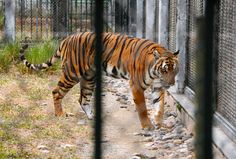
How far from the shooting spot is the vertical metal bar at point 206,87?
0.71 metres

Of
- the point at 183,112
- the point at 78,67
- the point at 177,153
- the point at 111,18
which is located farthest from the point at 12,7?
the point at 177,153

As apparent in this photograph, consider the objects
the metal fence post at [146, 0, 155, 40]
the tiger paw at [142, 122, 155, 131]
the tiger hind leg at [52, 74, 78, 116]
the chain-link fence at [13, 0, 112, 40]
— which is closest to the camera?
the tiger paw at [142, 122, 155, 131]

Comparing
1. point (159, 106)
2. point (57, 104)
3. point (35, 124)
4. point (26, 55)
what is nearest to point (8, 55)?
point (26, 55)

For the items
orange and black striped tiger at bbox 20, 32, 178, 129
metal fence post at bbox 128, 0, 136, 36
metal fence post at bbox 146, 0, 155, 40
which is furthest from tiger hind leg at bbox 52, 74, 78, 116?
metal fence post at bbox 128, 0, 136, 36

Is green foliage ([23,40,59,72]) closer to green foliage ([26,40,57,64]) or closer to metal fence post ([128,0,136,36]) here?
green foliage ([26,40,57,64])

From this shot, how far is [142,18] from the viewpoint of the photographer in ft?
27.1

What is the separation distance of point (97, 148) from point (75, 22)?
9176 millimetres

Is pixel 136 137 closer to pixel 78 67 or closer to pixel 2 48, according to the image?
pixel 78 67

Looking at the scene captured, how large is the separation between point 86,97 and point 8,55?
2.25 m

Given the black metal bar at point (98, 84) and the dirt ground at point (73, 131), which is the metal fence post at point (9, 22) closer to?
the dirt ground at point (73, 131)

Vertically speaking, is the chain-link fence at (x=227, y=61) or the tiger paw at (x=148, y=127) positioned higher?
the chain-link fence at (x=227, y=61)

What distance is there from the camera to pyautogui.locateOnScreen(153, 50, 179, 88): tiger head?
513 centimetres

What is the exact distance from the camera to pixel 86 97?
582 centimetres

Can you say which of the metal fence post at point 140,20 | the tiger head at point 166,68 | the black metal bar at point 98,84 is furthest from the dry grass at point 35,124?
the black metal bar at point 98,84
